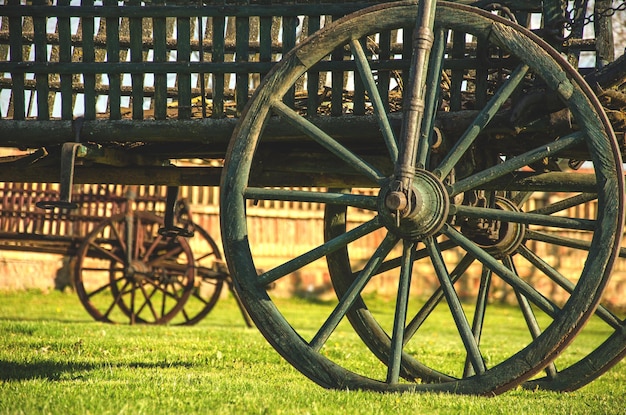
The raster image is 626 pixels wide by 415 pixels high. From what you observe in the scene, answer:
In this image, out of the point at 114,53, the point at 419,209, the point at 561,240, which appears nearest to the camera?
the point at 419,209

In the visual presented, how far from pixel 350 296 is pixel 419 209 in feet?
1.72

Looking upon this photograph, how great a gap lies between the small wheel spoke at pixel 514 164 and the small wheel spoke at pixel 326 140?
1.23ft

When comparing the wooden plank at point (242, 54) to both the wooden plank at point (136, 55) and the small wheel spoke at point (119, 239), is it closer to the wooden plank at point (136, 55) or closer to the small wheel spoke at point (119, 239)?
the wooden plank at point (136, 55)

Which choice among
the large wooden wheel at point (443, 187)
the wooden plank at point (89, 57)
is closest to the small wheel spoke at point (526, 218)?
the large wooden wheel at point (443, 187)

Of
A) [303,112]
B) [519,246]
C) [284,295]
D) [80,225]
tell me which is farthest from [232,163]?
[284,295]

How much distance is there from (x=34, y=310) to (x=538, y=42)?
31.8 ft

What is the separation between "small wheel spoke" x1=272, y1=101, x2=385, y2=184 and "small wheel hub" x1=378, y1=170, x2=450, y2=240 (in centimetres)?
17

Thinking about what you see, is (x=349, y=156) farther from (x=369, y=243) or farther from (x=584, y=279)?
(x=369, y=243)

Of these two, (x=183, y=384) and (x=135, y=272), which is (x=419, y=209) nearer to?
(x=183, y=384)

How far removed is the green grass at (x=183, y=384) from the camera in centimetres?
382

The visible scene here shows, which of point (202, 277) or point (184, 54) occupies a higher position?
point (184, 54)

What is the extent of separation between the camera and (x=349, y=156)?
4273 mm

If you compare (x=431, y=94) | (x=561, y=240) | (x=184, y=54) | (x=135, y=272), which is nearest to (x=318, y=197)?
(x=431, y=94)

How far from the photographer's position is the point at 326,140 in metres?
4.30
